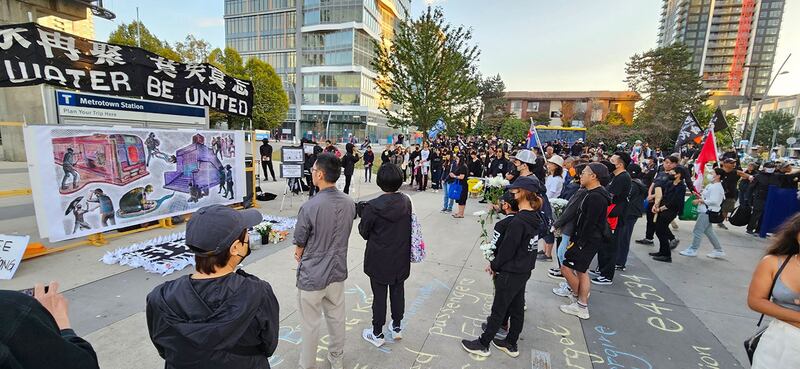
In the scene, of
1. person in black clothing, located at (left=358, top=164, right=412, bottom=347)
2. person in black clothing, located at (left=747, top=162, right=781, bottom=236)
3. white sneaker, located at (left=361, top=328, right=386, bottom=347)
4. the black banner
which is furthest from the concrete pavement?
the black banner

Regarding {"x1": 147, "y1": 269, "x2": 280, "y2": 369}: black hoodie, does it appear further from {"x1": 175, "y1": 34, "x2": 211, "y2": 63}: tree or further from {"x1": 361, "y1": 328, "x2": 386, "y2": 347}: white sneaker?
{"x1": 175, "y1": 34, "x2": 211, "y2": 63}: tree

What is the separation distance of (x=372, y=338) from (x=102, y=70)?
270 inches

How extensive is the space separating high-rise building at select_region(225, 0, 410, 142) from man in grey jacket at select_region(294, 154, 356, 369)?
48.8m

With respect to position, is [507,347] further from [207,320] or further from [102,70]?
[102,70]

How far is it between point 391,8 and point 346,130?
2396 centimetres

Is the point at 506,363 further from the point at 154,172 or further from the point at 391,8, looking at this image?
the point at 391,8

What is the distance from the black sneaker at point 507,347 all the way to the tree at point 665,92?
3748 centimetres

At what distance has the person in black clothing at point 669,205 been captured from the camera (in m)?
5.70

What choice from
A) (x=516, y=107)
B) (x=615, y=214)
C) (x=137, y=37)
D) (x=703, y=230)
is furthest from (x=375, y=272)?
(x=516, y=107)

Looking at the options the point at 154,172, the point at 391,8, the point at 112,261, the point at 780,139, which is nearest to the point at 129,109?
the point at 154,172

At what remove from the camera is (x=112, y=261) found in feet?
16.6

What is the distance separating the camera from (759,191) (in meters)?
7.73

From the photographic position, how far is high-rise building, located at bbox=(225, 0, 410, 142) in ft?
168

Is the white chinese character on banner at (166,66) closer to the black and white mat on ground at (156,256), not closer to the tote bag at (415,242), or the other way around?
the black and white mat on ground at (156,256)
